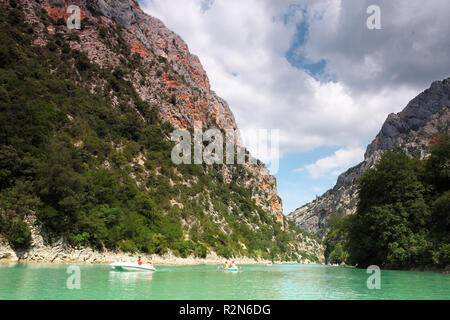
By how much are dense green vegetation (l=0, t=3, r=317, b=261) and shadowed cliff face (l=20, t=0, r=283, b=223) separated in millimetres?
3050

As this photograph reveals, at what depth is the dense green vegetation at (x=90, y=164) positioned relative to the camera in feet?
148

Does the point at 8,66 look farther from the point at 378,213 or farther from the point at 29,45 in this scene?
the point at 378,213

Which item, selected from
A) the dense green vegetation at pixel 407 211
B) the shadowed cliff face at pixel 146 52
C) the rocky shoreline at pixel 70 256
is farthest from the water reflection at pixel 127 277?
the shadowed cliff face at pixel 146 52

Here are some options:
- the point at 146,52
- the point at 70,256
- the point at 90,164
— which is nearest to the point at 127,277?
the point at 70,256

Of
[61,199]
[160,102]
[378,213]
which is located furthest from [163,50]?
[378,213]

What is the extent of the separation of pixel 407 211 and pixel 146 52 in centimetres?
10890

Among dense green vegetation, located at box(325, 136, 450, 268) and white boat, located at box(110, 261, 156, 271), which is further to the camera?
dense green vegetation, located at box(325, 136, 450, 268)

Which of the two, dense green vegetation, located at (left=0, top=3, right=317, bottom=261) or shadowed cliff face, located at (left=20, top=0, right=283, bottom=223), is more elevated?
shadowed cliff face, located at (left=20, top=0, right=283, bottom=223)

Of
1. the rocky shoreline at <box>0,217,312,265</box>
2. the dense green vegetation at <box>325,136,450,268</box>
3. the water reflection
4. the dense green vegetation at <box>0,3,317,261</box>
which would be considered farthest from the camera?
the dense green vegetation at <box>0,3,317,261</box>

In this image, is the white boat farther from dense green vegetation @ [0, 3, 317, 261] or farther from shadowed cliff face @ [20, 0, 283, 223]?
shadowed cliff face @ [20, 0, 283, 223]

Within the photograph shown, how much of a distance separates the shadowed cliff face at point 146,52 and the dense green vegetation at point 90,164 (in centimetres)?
305

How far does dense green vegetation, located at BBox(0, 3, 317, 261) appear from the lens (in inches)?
1781

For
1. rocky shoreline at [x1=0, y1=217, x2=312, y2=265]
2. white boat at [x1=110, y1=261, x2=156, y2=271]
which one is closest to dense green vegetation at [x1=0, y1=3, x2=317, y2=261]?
rocky shoreline at [x1=0, y1=217, x2=312, y2=265]

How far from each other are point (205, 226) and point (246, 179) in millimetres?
82241
